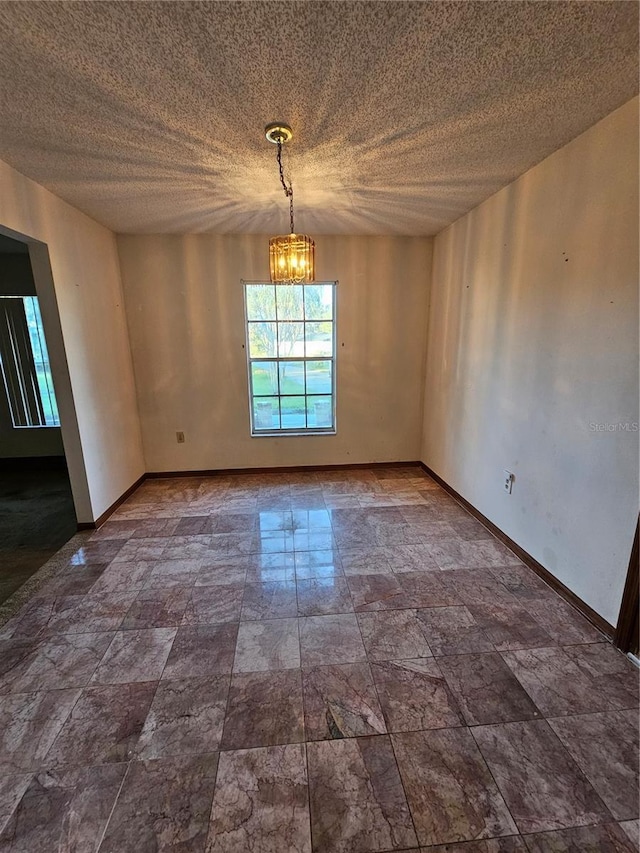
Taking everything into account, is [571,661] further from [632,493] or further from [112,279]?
[112,279]

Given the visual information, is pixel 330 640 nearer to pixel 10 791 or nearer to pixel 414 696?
pixel 414 696

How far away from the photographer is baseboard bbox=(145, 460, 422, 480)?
3.83 metres

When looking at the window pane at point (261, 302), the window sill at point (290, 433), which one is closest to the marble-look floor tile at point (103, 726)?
the window sill at point (290, 433)

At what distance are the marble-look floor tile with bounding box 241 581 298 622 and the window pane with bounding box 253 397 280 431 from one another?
208 cm

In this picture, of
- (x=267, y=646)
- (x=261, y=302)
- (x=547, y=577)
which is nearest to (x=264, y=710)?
(x=267, y=646)

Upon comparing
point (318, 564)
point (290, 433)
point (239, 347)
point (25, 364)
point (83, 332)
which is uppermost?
point (83, 332)

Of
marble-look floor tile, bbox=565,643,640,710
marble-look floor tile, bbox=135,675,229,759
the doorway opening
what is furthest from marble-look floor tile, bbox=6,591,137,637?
marble-look floor tile, bbox=565,643,640,710

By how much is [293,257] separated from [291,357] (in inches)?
67.1

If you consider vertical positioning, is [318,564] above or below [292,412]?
below

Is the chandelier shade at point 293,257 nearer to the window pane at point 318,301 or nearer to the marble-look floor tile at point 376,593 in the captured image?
the window pane at point 318,301

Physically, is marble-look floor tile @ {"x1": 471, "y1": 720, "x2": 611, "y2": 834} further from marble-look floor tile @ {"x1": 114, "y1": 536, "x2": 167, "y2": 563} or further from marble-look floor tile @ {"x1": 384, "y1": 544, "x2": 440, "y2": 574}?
marble-look floor tile @ {"x1": 114, "y1": 536, "x2": 167, "y2": 563}

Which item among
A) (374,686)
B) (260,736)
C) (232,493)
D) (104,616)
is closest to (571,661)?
(374,686)

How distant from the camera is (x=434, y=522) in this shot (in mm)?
2811

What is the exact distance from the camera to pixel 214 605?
75.9 inches
